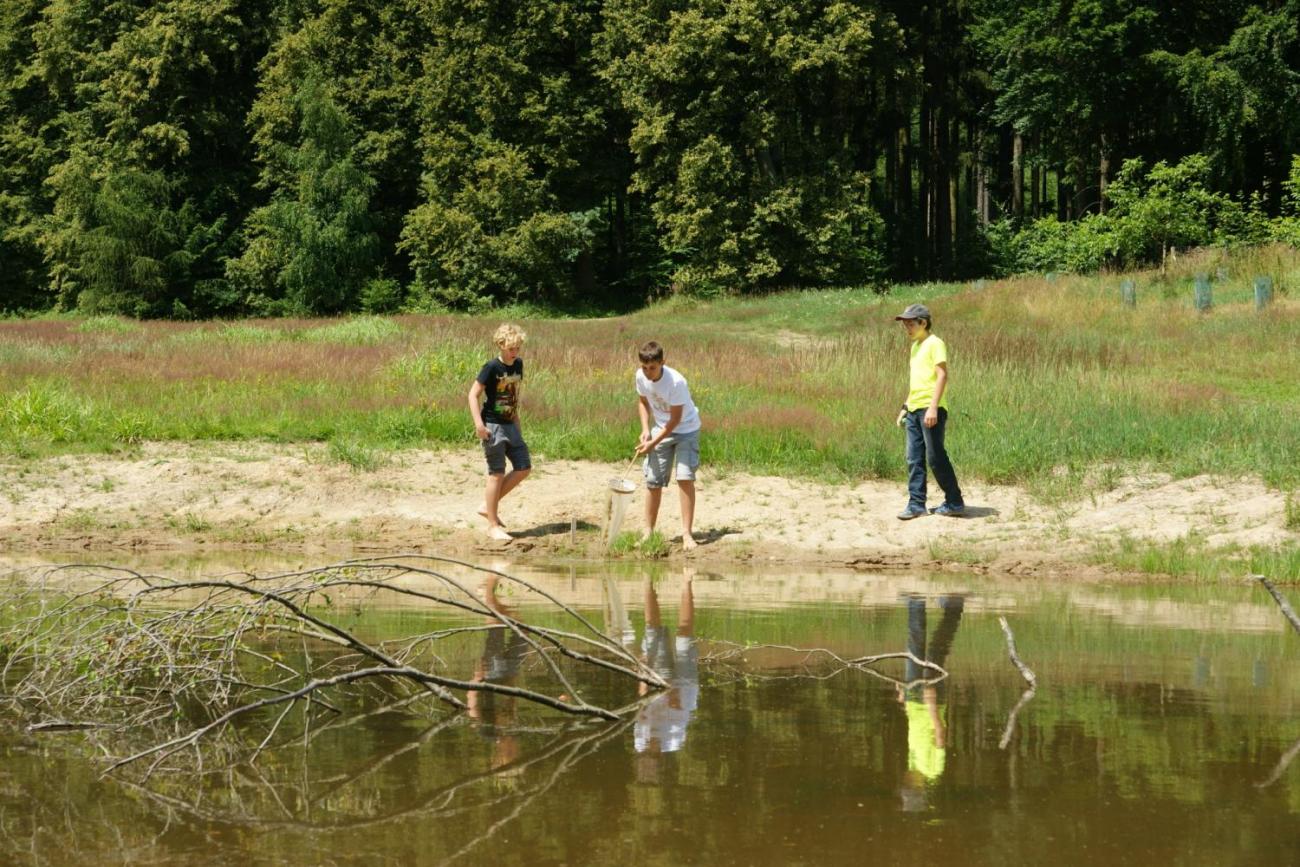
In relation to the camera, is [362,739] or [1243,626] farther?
[1243,626]

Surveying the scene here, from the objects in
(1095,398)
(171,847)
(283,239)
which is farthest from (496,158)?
(171,847)

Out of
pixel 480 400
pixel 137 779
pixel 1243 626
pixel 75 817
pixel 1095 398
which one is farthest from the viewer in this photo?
pixel 1095 398

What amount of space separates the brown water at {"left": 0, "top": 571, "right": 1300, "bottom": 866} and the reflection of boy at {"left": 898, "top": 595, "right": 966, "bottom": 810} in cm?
2

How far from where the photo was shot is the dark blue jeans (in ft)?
44.7

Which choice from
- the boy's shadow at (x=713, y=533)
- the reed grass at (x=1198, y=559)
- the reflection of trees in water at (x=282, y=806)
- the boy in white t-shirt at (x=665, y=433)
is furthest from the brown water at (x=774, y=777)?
the boy's shadow at (x=713, y=533)

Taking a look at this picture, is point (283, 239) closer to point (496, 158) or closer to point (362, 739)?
point (496, 158)

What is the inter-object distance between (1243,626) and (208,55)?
188 ft

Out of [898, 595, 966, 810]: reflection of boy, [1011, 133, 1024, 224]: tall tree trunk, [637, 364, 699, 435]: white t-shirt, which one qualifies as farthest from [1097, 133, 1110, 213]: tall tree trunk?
[898, 595, 966, 810]: reflection of boy

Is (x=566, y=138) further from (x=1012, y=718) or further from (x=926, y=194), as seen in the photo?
(x=1012, y=718)

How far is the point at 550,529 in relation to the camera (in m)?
14.3

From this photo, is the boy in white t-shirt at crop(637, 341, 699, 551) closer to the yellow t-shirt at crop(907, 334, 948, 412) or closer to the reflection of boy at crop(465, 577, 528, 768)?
the yellow t-shirt at crop(907, 334, 948, 412)

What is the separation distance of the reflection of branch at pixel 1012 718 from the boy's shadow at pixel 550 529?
7244 mm

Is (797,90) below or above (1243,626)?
above

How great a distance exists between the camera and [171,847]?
5.04 metres
